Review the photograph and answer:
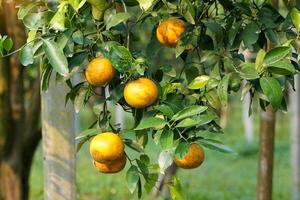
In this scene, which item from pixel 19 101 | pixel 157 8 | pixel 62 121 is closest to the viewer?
pixel 157 8

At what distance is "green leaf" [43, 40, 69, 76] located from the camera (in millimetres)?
1389

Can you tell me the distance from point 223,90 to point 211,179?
7425 millimetres

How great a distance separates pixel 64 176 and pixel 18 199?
5.23 ft

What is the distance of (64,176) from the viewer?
7.01 feet

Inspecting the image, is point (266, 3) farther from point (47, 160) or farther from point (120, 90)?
point (47, 160)

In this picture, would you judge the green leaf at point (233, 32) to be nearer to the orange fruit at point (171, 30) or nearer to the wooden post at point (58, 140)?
the orange fruit at point (171, 30)

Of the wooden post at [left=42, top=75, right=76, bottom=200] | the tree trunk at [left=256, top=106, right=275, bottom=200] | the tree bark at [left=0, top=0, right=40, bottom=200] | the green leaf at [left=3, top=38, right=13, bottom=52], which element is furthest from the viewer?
the tree bark at [left=0, top=0, right=40, bottom=200]

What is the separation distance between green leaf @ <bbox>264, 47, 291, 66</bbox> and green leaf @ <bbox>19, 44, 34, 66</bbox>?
54 cm

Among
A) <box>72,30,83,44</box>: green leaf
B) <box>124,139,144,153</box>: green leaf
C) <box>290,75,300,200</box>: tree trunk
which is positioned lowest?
<box>290,75,300,200</box>: tree trunk

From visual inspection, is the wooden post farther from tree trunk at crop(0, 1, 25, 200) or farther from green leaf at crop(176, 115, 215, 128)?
tree trunk at crop(0, 1, 25, 200)

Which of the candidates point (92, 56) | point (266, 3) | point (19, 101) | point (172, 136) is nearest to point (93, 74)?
point (92, 56)

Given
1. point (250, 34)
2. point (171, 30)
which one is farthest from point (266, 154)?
point (171, 30)

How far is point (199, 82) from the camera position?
5.21 ft

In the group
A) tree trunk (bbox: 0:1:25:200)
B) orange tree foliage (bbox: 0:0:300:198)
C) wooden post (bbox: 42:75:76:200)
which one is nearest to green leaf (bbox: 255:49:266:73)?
orange tree foliage (bbox: 0:0:300:198)
